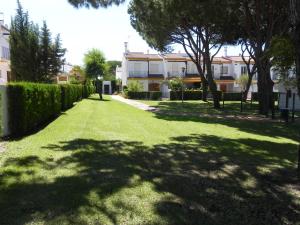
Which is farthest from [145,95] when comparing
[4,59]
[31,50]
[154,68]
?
[31,50]

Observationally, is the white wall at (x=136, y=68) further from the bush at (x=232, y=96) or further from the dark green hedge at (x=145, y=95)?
the bush at (x=232, y=96)

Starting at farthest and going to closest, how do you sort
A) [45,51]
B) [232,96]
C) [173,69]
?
[173,69], [232,96], [45,51]

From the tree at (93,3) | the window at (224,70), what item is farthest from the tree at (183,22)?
the window at (224,70)

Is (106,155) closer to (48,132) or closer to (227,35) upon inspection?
(48,132)

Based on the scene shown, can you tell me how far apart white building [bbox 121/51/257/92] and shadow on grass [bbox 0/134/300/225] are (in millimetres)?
53832

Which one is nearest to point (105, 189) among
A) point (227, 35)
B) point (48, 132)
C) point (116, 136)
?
point (116, 136)

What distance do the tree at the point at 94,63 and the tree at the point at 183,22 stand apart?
1128cm

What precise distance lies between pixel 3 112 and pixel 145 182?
5.90 metres

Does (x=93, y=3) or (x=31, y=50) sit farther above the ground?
(x=93, y=3)

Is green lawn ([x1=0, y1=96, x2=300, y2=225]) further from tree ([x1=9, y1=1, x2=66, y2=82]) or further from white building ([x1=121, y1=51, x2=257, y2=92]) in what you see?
white building ([x1=121, y1=51, x2=257, y2=92])

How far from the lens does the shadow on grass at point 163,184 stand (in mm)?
5395

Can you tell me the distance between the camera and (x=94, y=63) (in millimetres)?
48812

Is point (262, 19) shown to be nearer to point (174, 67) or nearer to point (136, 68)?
point (174, 67)

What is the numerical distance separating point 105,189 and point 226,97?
45.1 metres
